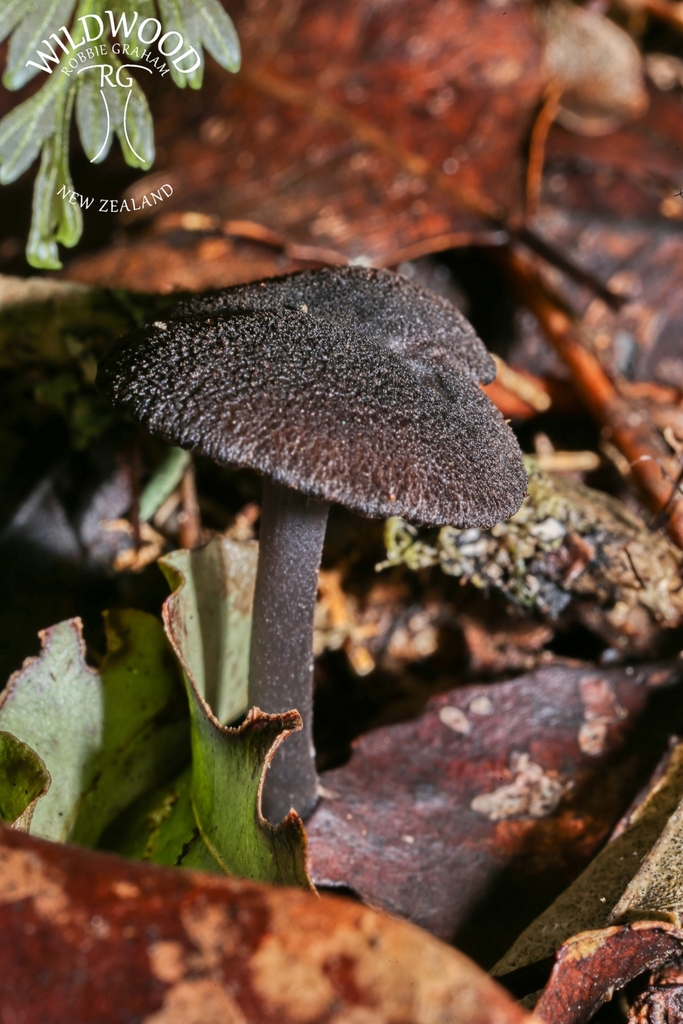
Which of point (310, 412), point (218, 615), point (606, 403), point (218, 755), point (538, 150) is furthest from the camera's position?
point (538, 150)

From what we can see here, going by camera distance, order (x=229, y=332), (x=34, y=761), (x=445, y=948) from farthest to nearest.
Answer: (x=229, y=332) → (x=34, y=761) → (x=445, y=948)

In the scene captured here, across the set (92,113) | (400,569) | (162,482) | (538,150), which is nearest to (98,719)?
(162,482)

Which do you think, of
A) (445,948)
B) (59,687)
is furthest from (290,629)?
(445,948)

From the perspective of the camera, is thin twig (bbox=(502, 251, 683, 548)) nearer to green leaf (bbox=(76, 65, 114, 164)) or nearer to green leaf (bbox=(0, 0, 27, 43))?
green leaf (bbox=(76, 65, 114, 164))

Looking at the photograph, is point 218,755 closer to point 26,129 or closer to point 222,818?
point 222,818

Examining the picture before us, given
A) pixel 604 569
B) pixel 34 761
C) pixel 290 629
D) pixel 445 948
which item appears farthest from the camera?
pixel 604 569

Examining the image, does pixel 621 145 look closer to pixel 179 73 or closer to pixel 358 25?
pixel 358 25

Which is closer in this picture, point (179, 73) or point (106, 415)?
point (179, 73)
